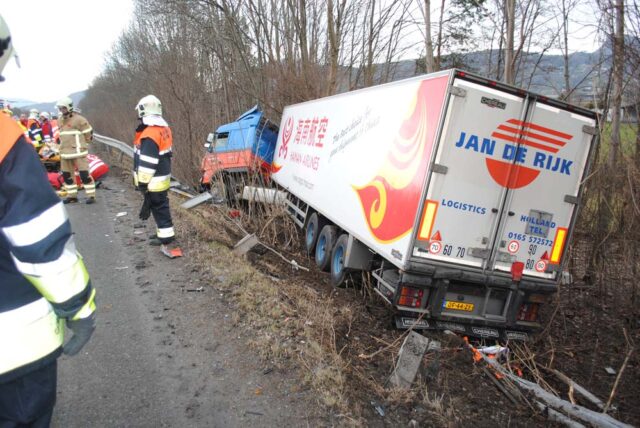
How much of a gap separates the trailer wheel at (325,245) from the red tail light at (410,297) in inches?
87.5

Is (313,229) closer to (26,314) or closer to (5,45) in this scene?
(26,314)

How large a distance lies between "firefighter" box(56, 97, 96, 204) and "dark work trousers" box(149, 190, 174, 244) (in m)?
3.97

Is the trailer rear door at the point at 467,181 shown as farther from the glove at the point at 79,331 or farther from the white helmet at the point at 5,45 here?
the white helmet at the point at 5,45

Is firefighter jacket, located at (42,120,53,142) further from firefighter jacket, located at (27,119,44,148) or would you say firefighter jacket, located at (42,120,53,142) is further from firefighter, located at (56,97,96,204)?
firefighter, located at (56,97,96,204)

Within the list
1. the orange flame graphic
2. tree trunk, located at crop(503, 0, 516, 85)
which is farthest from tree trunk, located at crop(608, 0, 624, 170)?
the orange flame graphic

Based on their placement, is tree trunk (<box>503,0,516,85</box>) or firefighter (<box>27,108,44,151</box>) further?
firefighter (<box>27,108,44,151</box>)

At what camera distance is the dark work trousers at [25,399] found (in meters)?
1.63

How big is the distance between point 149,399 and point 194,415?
1.27 ft

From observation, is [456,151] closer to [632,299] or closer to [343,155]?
[343,155]

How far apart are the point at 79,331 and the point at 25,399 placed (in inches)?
11.7

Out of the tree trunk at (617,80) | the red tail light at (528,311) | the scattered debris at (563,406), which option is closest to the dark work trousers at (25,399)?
the scattered debris at (563,406)

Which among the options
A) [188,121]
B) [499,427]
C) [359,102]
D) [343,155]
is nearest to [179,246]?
[343,155]

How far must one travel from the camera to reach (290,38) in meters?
12.6

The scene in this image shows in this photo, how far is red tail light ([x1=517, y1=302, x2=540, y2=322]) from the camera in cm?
483
